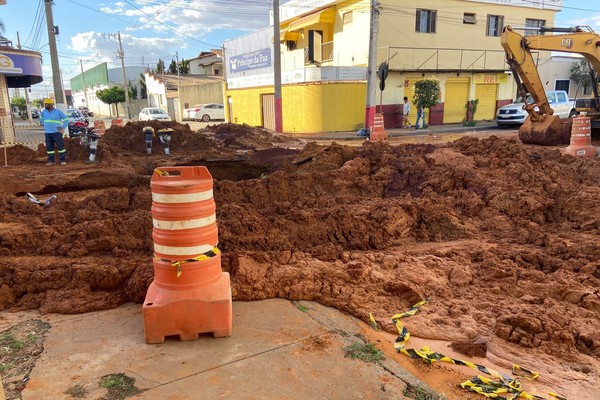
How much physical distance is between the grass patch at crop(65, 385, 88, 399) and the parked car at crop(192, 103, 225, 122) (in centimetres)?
3920

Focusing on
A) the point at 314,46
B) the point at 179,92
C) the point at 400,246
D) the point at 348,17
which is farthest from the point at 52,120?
the point at 179,92

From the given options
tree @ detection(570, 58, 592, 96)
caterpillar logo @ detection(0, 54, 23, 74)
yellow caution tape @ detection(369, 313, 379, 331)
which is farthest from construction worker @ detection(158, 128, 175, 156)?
tree @ detection(570, 58, 592, 96)

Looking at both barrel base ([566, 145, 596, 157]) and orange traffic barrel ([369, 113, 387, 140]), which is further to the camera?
orange traffic barrel ([369, 113, 387, 140])

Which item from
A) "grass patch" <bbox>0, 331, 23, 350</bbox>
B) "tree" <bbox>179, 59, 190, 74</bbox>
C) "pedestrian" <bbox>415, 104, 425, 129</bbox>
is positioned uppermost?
"tree" <bbox>179, 59, 190, 74</bbox>

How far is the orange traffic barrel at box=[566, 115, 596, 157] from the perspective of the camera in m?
11.8

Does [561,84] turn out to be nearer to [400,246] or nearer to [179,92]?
[400,246]

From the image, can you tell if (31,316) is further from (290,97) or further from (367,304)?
(290,97)

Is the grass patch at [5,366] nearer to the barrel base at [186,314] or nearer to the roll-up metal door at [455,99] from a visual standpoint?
the barrel base at [186,314]

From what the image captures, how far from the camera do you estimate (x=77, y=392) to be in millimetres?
2777

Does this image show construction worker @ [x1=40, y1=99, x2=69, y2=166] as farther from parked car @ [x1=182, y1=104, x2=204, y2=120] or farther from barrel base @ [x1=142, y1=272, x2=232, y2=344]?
parked car @ [x1=182, y1=104, x2=204, y2=120]

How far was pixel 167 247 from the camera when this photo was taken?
338cm

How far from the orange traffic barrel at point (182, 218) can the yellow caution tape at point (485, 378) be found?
176 cm

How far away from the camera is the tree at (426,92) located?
23.8 m

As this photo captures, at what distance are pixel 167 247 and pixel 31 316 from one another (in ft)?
5.11
